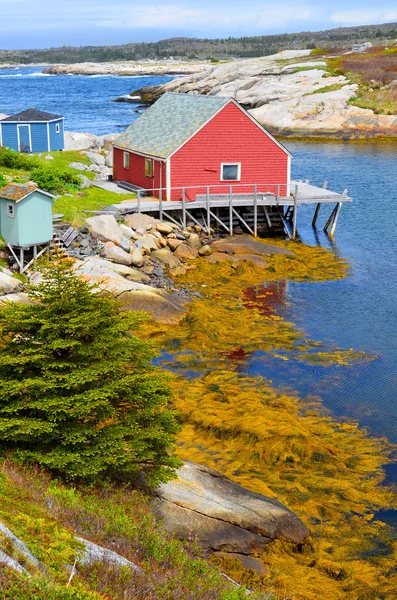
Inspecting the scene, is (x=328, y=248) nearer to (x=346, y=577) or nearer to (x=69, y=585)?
(x=346, y=577)

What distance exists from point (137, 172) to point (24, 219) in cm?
1288

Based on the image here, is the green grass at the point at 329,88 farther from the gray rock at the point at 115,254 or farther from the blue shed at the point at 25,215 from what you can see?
the blue shed at the point at 25,215

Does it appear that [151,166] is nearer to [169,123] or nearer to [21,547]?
[169,123]

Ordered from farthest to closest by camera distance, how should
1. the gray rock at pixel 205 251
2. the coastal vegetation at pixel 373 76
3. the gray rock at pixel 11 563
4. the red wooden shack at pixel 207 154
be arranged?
the coastal vegetation at pixel 373 76, the red wooden shack at pixel 207 154, the gray rock at pixel 205 251, the gray rock at pixel 11 563

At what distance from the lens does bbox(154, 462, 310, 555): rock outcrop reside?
12.5m

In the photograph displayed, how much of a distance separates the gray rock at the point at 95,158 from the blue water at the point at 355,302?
13.0 metres

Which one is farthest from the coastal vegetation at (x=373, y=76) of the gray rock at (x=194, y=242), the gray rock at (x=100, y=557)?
the gray rock at (x=100, y=557)

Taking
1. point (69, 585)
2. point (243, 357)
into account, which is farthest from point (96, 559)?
point (243, 357)

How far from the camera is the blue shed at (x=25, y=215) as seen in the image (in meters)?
26.6

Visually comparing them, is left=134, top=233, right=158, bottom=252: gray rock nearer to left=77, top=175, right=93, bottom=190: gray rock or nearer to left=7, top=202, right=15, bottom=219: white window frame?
left=7, top=202, right=15, bottom=219: white window frame

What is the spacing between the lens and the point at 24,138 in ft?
159

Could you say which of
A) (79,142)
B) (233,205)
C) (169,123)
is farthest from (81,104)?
(233,205)

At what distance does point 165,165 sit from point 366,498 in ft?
76.5

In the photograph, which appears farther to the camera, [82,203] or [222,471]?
[82,203]
